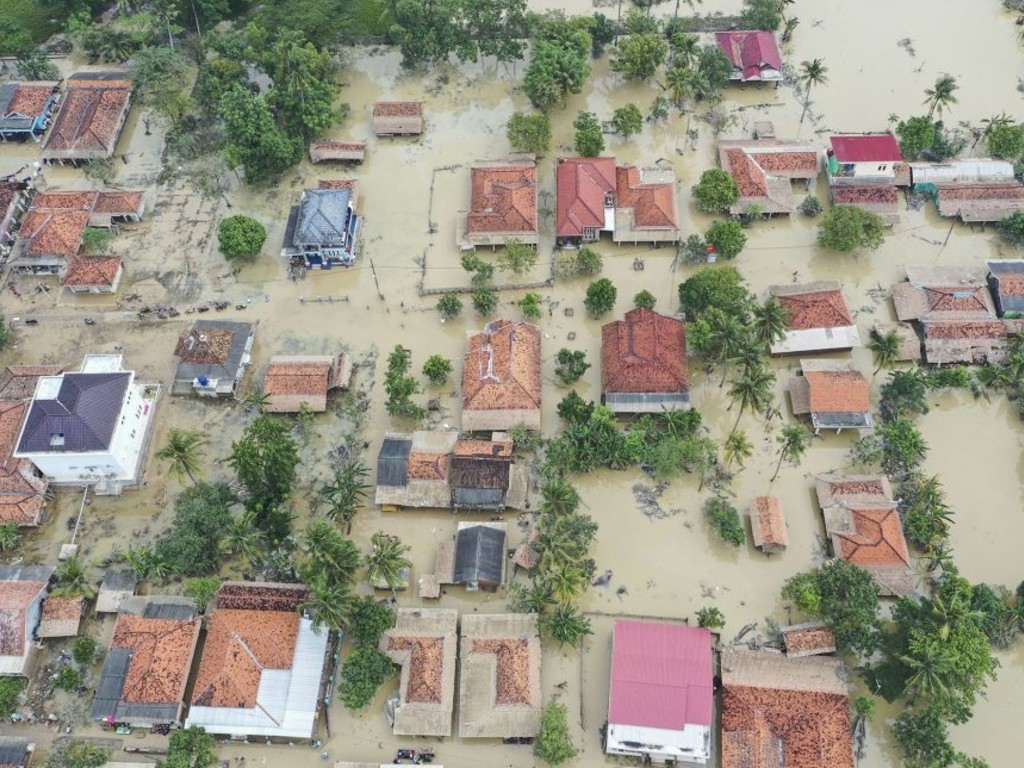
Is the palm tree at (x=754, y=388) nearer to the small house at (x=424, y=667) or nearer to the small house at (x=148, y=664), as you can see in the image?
the small house at (x=424, y=667)

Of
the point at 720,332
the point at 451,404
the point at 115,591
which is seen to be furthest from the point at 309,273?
the point at 720,332

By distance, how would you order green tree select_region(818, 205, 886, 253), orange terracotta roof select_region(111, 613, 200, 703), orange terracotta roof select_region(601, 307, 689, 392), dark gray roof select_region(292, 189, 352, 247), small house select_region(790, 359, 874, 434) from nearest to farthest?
orange terracotta roof select_region(111, 613, 200, 703)
small house select_region(790, 359, 874, 434)
orange terracotta roof select_region(601, 307, 689, 392)
green tree select_region(818, 205, 886, 253)
dark gray roof select_region(292, 189, 352, 247)

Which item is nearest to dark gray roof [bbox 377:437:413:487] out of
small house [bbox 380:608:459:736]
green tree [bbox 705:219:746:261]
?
small house [bbox 380:608:459:736]

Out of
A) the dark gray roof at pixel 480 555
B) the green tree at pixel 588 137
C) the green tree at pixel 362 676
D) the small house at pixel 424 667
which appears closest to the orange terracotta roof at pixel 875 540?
the dark gray roof at pixel 480 555

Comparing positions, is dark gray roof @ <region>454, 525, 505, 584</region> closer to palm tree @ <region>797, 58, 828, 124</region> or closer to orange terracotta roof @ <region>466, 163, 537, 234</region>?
orange terracotta roof @ <region>466, 163, 537, 234</region>

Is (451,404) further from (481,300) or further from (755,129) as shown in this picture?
(755,129)

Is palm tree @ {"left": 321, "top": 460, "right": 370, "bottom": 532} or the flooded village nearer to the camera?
the flooded village

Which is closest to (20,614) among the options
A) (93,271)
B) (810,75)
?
(93,271)
